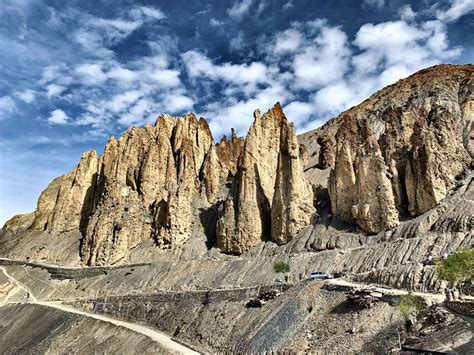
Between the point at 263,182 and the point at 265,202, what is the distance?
490 centimetres

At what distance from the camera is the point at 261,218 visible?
67062mm

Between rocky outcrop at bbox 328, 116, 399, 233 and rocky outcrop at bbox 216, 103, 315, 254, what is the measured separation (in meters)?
5.44

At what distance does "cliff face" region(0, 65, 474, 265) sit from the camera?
54531 millimetres

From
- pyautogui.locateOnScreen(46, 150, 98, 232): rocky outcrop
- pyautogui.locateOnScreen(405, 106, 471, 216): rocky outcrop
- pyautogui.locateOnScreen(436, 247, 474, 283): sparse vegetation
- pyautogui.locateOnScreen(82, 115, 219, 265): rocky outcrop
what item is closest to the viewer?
pyautogui.locateOnScreen(436, 247, 474, 283): sparse vegetation

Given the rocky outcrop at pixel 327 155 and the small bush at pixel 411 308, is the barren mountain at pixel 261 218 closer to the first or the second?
the rocky outcrop at pixel 327 155

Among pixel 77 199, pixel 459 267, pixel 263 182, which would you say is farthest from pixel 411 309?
pixel 77 199

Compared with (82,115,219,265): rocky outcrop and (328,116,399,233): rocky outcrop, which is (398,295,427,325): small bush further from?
(82,115,219,265): rocky outcrop

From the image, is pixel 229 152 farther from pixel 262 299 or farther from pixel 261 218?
pixel 262 299

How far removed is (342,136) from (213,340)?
3996cm

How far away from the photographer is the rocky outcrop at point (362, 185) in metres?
52.5

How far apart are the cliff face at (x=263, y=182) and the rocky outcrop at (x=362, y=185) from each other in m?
0.16

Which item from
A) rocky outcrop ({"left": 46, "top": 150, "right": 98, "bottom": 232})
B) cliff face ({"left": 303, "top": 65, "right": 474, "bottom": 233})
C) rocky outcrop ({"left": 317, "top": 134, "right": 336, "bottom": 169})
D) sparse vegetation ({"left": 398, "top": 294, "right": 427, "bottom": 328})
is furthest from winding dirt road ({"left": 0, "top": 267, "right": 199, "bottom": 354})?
rocky outcrop ({"left": 317, "top": 134, "right": 336, "bottom": 169})

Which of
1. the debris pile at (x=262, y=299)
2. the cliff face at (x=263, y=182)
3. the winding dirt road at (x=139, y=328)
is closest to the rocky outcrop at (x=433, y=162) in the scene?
the cliff face at (x=263, y=182)

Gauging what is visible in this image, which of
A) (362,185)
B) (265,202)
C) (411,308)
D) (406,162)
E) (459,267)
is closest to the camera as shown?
(411,308)
